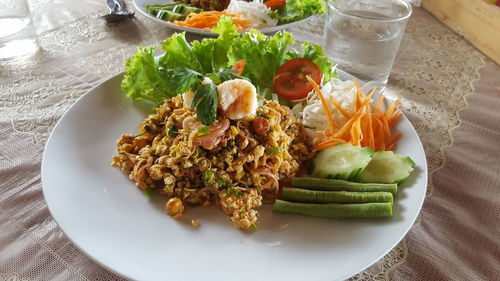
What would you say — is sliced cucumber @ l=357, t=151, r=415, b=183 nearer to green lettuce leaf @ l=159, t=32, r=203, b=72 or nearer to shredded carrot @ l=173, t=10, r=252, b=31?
green lettuce leaf @ l=159, t=32, r=203, b=72

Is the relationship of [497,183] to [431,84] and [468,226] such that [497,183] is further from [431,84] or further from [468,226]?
[431,84]

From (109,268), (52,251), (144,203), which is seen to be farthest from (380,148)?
(52,251)

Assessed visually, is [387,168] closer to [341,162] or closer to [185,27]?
[341,162]

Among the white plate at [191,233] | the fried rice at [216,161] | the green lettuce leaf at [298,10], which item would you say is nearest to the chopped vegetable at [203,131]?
the fried rice at [216,161]

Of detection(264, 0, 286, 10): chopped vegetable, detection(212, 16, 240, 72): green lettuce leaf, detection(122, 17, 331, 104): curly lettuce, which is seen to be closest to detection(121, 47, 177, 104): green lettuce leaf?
detection(122, 17, 331, 104): curly lettuce

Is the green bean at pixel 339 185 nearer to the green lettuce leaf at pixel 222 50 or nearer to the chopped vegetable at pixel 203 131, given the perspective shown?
the chopped vegetable at pixel 203 131
